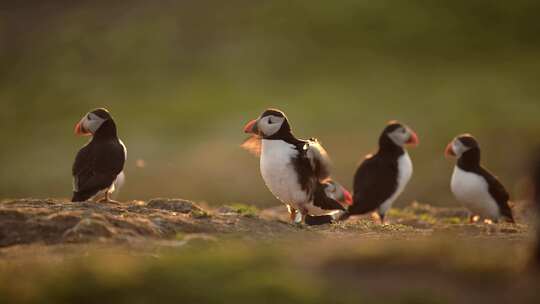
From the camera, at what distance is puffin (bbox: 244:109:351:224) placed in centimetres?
1362

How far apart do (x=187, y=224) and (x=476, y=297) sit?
4.31 m

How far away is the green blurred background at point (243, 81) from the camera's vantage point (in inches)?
1235

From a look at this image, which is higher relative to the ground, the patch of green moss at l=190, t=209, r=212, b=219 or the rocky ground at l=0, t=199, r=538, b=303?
the patch of green moss at l=190, t=209, r=212, b=219

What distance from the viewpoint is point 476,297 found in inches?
337

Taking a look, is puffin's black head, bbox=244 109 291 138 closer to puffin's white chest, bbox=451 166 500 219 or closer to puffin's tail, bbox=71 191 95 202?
puffin's tail, bbox=71 191 95 202

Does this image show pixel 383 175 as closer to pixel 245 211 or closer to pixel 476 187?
pixel 476 187

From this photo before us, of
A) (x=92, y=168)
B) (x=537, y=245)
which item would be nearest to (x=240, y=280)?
(x=537, y=245)

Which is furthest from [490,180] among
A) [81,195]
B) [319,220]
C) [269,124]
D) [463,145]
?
[81,195]

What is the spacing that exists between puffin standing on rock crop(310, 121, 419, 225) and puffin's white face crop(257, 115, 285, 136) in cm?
195

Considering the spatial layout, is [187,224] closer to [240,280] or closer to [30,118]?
[240,280]

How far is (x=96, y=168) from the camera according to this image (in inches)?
557

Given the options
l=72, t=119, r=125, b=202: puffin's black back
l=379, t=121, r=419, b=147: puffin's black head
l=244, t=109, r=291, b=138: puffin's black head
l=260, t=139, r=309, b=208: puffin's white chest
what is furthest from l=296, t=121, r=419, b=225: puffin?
l=72, t=119, r=125, b=202: puffin's black back

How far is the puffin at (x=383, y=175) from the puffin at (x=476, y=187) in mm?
1135

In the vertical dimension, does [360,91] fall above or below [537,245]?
above
